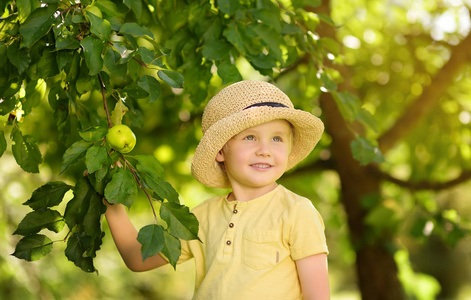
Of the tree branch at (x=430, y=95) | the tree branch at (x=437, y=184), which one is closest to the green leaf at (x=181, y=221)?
the tree branch at (x=437, y=184)

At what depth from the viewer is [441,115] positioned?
180 inches

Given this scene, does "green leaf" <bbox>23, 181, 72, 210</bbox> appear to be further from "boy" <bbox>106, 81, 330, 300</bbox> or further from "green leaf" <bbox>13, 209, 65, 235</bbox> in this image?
"boy" <bbox>106, 81, 330, 300</bbox>

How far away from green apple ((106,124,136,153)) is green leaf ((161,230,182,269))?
0.23 m

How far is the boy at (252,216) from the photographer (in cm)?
163

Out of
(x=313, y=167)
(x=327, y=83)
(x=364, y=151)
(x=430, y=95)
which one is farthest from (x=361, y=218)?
(x=327, y=83)

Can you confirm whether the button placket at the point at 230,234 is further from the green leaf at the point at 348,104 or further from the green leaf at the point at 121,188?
the green leaf at the point at 348,104

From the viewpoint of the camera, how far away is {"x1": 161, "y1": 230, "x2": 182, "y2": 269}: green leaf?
127 cm

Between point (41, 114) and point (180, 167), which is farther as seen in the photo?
point (180, 167)

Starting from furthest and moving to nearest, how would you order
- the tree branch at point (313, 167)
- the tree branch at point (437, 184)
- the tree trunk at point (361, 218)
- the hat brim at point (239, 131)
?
A: the tree branch at point (313, 167) < the tree trunk at point (361, 218) < the tree branch at point (437, 184) < the hat brim at point (239, 131)

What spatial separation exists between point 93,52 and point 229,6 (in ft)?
1.90

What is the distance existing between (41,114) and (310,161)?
209 cm

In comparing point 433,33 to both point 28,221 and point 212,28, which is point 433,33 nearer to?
point 212,28

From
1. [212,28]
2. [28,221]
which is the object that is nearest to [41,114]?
[212,28]

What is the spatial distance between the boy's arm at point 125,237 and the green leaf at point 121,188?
1.53ft
